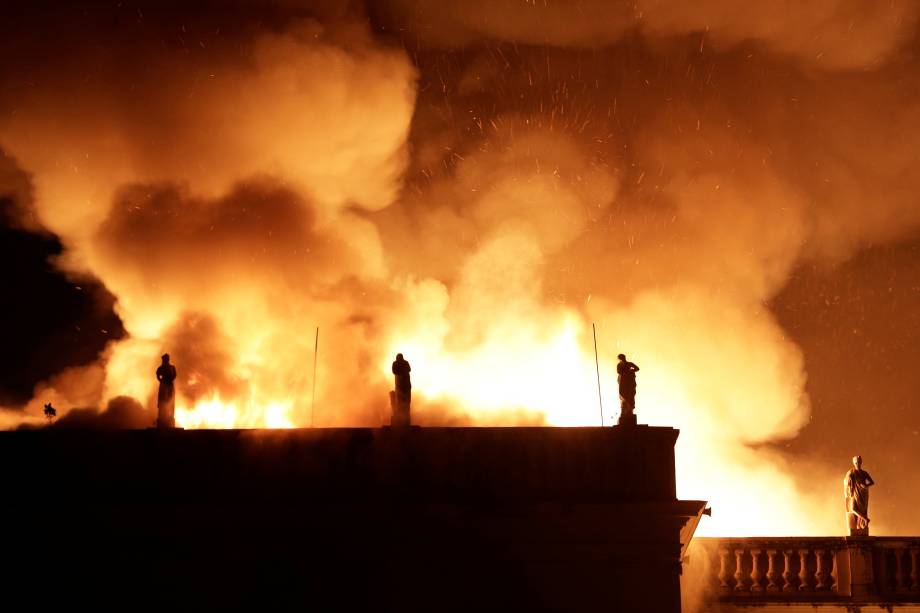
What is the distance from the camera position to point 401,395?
18281 millimetres

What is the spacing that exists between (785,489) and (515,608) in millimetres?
12700

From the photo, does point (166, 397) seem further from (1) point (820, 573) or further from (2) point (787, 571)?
(1) point (820, 573)

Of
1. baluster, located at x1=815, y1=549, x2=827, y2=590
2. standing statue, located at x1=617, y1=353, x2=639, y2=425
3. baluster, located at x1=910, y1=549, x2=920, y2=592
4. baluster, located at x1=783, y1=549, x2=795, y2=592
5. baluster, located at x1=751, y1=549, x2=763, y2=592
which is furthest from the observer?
baluster, located at x1=751, y1=549, x2=763, y2=592

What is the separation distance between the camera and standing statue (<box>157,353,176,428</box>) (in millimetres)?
18969

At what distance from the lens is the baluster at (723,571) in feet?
60.2

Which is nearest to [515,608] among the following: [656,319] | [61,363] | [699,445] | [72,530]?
[72,530]

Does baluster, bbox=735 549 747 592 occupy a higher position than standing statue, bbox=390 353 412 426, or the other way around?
standing statue, bbox=390 353 412 426

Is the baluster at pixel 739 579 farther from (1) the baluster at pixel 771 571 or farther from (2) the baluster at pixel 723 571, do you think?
(1) the baluster at pixel 771 571

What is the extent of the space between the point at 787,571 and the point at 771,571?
27 centimetres

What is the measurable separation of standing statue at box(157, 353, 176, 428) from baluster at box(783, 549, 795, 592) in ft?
37.3

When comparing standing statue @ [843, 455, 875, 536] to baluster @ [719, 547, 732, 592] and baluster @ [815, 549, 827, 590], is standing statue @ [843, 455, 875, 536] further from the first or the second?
baluster @ [719, 547, 732, 592]

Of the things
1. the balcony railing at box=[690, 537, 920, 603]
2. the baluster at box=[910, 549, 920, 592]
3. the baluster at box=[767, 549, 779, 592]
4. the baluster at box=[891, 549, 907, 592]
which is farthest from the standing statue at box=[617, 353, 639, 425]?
the baluster at box=[910, 549, 920, 592]

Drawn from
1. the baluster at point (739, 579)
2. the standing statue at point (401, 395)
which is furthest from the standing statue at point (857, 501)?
the standing statue at point (401, 395)

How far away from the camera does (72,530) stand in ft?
58.6
